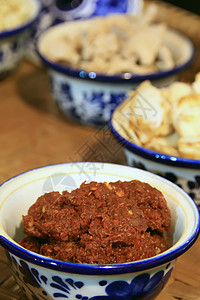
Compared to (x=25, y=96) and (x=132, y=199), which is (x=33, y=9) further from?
(x=132, y=199)

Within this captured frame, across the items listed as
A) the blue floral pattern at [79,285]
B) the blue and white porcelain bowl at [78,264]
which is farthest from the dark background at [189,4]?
the blue floral pattern at [79,285]

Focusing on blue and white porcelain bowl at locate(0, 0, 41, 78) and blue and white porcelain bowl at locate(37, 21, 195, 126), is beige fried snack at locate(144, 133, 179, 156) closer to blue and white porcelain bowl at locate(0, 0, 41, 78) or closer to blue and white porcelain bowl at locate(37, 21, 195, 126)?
→ blue and white porcelain bowl at locate(37, 21, 195, 126)

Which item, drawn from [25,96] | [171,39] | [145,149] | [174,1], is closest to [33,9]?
[25,96]

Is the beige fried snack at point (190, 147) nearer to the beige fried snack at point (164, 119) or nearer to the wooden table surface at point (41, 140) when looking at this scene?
the beige fried snack at point (164, 119)

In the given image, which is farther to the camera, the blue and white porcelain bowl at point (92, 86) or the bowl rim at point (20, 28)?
the bowl rim at point (20, 28)

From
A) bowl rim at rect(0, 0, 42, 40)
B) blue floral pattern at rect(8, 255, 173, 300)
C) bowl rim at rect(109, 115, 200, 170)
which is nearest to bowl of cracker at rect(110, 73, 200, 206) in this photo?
bowl rim at rect(109, 115, 200, 170)
